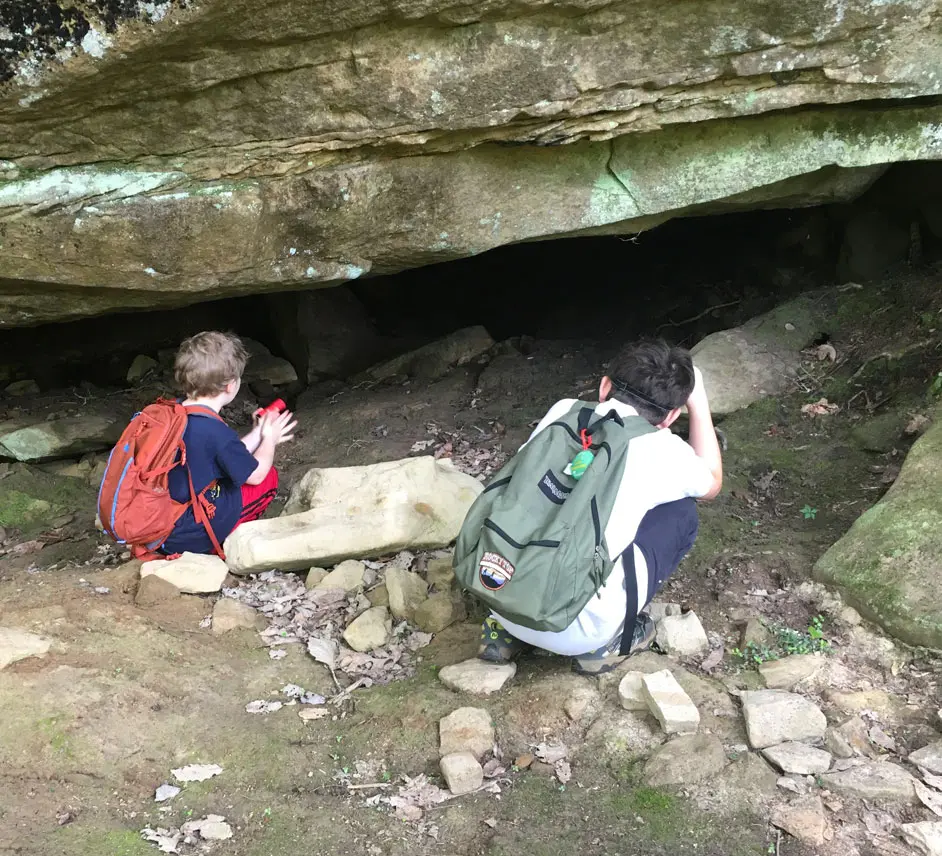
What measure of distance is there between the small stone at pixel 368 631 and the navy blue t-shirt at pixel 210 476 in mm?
1124

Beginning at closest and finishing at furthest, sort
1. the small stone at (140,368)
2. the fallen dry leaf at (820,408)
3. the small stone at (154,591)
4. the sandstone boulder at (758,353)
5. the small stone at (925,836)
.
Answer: the small stone at (925,836), the small stone at (154,591), the fallen dry leaf at (820,408), the sandstone boulder at (758,353), the small stone at (140,368)

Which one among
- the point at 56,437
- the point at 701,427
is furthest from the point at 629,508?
the point at 56,437

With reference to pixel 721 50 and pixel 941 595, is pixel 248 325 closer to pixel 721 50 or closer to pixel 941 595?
pixel 721 50

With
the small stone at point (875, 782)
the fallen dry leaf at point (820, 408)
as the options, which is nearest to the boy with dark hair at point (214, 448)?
the small stone at point (875, 782)

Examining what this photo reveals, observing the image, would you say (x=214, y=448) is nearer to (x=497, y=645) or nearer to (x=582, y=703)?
(x=497, y=645)

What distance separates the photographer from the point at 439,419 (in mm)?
6922

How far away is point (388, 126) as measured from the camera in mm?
4172

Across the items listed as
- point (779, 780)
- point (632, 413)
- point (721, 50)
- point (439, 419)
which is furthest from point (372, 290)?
point (779, 780)

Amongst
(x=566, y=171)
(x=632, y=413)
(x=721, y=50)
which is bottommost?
(x=632, y=413)

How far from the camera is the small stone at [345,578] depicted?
4457 mm

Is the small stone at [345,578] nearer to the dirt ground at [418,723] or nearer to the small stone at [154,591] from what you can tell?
the dirt ground at [418,723]

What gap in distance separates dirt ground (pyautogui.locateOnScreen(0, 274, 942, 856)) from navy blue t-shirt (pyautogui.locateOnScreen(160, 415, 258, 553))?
372 mm

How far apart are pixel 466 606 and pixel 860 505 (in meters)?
2.39

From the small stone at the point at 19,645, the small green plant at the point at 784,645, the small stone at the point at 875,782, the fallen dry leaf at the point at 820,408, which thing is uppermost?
the small stone at the point at 19,645
